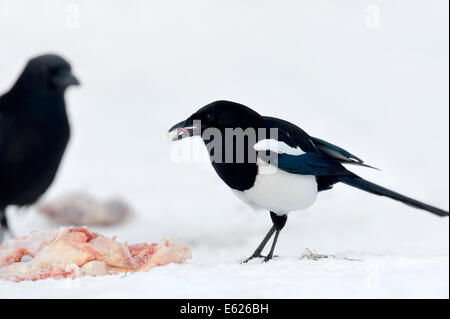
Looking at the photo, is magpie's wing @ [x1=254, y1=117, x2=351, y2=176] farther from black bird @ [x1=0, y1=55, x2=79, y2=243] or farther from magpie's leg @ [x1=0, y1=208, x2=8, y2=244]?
magpie's leg @ [x1=0, y1=208, x2=8, y2=244]

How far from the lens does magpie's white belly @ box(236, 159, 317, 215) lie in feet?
7.45

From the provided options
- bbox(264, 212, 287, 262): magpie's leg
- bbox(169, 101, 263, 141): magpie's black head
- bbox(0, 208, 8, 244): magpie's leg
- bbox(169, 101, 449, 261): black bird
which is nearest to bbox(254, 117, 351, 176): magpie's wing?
bbox(169, 101, 449, 261): black bird

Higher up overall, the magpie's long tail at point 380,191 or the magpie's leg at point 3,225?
the magpie's long tail at point 380,191

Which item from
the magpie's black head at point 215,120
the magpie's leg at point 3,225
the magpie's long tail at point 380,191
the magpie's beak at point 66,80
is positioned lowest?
the magpie's leg at point 3,225

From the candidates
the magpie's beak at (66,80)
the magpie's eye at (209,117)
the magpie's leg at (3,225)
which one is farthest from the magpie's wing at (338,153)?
the magpie's leg at (3,225)

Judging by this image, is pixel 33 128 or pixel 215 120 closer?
pixel 215 120

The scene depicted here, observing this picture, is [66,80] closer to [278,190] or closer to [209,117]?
[209,117]

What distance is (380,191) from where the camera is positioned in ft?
7.71

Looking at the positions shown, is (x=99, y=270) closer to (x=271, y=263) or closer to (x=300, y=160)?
(x=271, y=263)

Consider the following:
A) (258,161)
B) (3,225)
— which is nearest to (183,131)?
(258,161)

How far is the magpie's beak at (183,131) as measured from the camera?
2.30m

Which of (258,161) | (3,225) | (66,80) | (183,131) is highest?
(66,80)

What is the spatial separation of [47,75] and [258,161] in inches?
48.8

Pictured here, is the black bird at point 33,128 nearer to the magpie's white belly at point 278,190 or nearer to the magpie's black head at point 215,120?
the magpie's black head at point 215,120
